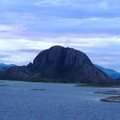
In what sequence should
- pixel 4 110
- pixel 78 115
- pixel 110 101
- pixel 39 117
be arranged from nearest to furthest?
pixel 39 117 < pixel 78 115 < pixel 4 110 < pixel 110 101

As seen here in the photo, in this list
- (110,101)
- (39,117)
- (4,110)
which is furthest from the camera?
(110,101)

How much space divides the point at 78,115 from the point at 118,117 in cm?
800

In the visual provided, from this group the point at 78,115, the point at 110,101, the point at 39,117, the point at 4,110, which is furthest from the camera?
the point at 110,101

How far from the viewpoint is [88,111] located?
100m

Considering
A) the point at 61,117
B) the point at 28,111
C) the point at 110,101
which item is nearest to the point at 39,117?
the point at 61,117

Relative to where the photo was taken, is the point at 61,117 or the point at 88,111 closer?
the point at 61,117

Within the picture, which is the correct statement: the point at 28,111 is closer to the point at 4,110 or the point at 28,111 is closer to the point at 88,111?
the point at 4,110

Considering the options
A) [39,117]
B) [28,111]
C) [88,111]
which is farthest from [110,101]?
[39,117]

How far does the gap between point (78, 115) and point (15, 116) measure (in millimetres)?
13193

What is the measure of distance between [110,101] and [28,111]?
41443mm

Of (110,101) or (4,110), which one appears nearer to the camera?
(4,110)

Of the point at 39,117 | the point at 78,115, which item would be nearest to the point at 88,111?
the point at 78,115

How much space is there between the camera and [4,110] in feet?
322

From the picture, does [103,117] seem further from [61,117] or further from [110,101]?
[110,101]
